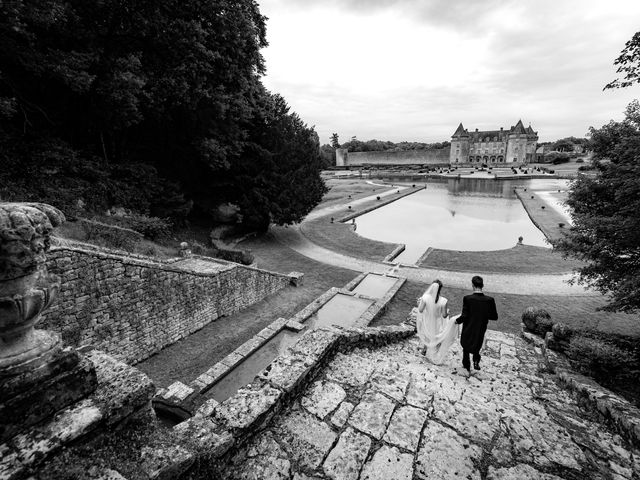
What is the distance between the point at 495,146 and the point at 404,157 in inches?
1058

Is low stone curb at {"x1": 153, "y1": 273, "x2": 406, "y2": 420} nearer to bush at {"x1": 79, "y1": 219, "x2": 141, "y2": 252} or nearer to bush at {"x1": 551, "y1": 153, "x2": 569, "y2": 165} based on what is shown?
bush at {"x1": 79, "y1": 219, "x2": 141, "y2": 252}

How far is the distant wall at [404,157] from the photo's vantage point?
95.1 m

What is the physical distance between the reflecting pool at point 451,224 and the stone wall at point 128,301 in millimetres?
11562

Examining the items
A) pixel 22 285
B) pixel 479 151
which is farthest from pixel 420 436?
pixel 479 151

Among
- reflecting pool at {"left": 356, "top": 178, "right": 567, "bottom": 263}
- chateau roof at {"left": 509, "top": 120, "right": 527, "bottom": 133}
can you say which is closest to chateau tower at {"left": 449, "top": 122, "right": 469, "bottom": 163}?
chateau roof at {"left": 509, "top": 120, "right": 527, "bottom": 133}

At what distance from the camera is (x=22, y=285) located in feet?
6.01

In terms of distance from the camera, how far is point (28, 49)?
9.05 m

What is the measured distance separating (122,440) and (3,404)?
0.77 meters

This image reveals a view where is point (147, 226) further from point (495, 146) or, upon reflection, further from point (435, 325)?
point (495, 146)

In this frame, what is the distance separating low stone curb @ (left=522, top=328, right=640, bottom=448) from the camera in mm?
3408

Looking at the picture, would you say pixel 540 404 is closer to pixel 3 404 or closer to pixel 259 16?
pixel 3 404

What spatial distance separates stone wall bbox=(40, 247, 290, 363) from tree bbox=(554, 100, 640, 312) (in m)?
10.5

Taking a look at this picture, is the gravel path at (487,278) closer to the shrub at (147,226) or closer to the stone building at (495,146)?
the shrub at (147,226)

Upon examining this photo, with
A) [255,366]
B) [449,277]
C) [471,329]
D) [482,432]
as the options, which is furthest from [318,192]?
[482,432]
